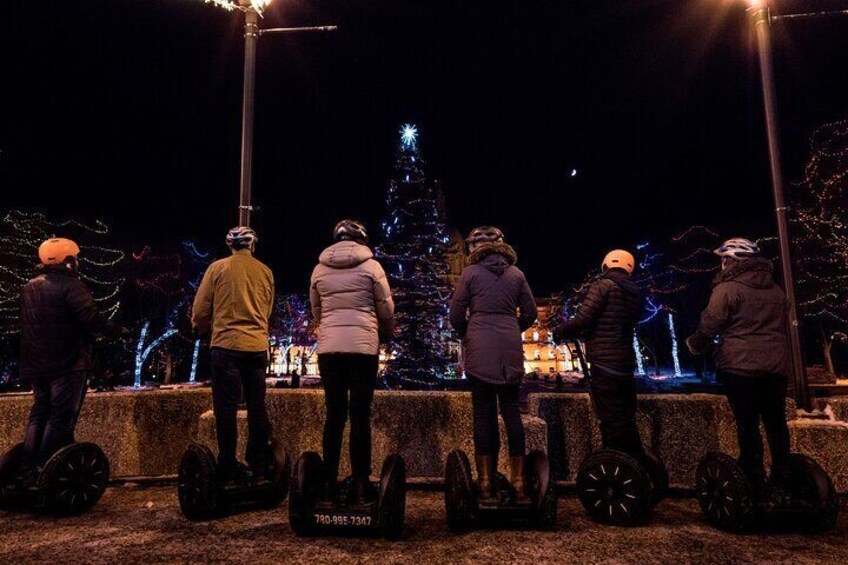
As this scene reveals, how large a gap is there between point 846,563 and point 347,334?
11.6 ft

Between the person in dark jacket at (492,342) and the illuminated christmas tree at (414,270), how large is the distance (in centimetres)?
1908

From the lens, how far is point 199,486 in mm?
4039

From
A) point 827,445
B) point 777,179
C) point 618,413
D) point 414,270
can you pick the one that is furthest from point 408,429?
point 414,270

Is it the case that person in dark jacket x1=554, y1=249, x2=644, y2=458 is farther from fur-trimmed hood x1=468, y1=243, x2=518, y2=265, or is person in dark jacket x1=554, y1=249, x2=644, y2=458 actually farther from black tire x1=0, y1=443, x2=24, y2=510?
black tire x1=0, y1=443, x2=24, y2=510

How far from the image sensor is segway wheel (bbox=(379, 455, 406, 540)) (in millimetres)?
3523

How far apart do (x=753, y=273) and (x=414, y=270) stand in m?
21.4

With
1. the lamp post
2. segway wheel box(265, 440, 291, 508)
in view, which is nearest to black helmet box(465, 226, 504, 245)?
segway wheel box(265, 440, 291, 508)

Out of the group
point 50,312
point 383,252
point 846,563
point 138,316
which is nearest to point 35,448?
point 50,312

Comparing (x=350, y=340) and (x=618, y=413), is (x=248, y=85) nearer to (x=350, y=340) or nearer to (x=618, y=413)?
(x=350, y=340)

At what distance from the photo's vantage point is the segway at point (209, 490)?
4047mm

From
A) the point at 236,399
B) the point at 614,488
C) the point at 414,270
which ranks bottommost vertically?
the point at 614,488

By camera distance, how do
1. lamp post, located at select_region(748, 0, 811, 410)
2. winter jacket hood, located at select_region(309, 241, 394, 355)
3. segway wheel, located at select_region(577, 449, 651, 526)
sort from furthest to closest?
lamp post, located at select_region(748, 0, 811, 410), winter jacket hood, located at select_region(309, 241, 394, 355), segway wheel, located at select_region(577, 449, 651, 526)

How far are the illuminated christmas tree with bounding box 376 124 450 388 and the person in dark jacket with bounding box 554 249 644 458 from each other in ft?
62.7

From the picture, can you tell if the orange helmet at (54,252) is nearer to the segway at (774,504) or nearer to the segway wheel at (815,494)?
the segway at (774,504)
